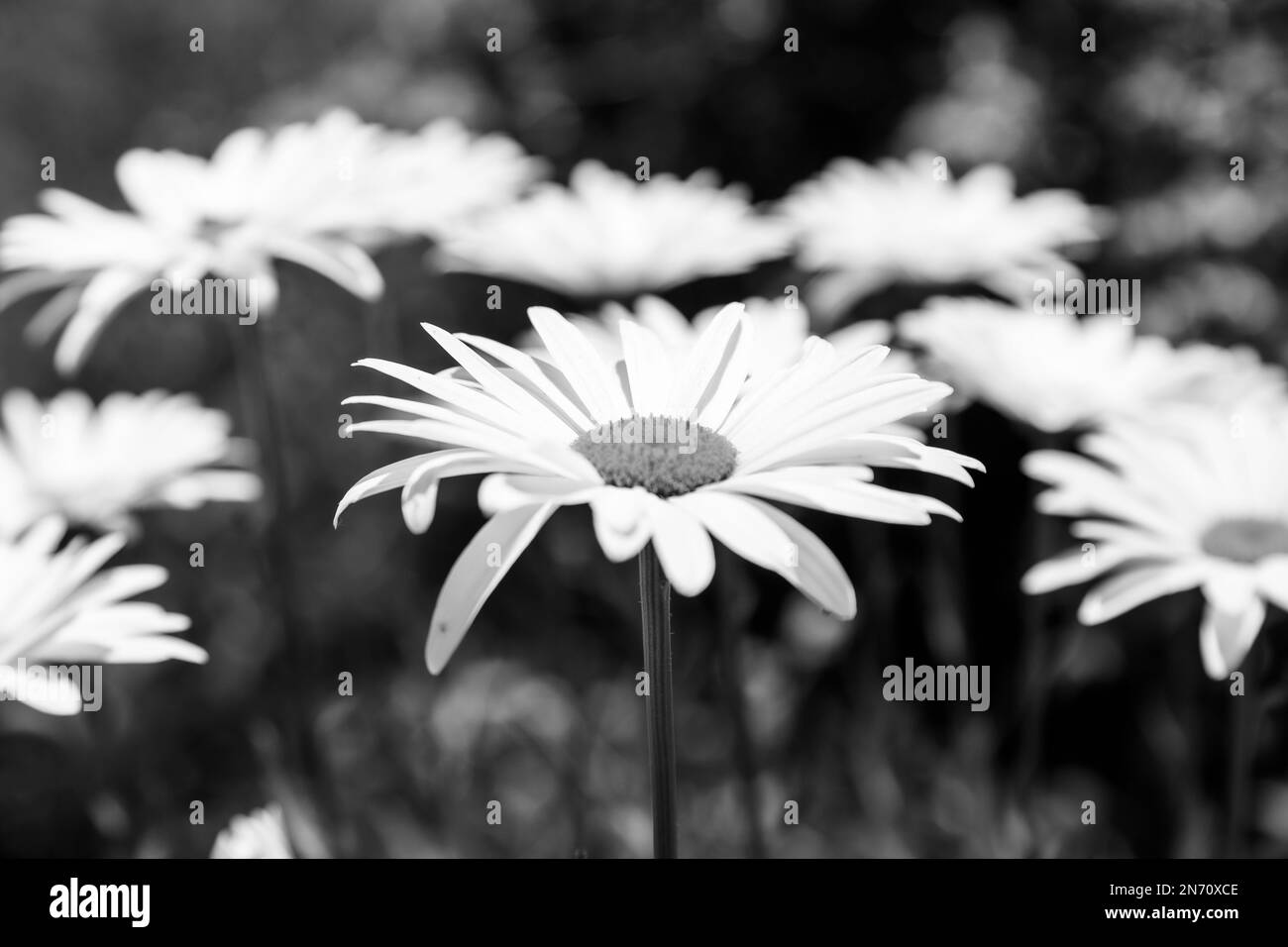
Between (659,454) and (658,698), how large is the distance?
247mm

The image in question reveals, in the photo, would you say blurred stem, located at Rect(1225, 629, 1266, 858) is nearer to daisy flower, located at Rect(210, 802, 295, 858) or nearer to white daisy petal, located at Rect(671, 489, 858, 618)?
white daisy petal, located at Rect(671, 489, 858, 618)

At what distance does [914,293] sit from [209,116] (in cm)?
335

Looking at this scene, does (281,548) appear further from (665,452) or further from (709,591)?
(709,591)

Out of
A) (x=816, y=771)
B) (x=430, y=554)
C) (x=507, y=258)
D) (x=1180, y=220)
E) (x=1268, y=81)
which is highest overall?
(x=1268, y=81)

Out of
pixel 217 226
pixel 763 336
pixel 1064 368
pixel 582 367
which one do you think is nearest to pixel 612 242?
pixel 763 336

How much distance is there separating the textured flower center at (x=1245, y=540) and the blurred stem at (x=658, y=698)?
816 mm

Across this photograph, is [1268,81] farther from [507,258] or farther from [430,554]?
[430,554]

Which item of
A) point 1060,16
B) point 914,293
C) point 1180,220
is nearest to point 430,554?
point 914,293

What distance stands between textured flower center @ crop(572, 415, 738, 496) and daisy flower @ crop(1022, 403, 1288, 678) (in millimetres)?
508

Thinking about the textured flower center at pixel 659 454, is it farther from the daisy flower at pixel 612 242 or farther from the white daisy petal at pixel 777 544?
the daisy flower at pixel 612 242

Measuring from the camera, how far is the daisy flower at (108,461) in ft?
6.08

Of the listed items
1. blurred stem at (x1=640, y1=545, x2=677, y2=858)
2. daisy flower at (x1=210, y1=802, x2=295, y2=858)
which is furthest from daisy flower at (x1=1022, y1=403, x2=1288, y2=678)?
daisy flower at (x1=210, y1=802, x2=295, y2=858)

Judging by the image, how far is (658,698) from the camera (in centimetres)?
101

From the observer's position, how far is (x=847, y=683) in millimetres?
2854
